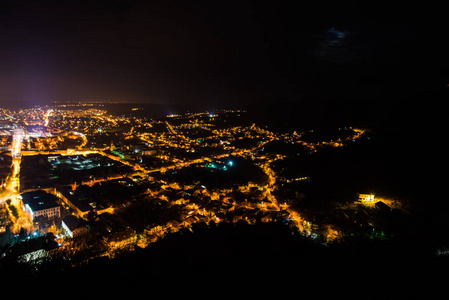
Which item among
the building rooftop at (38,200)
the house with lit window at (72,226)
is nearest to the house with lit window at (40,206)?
the building rooftop at (38,200)

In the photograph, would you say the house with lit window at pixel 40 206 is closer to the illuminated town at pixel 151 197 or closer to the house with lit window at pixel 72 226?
the illuminated town at pixel 151 197

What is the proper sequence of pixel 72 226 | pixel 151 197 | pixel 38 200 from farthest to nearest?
pixel 151 197
pixel 38 200
pixel 72 226

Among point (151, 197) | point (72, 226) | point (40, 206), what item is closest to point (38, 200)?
point (40, 206)

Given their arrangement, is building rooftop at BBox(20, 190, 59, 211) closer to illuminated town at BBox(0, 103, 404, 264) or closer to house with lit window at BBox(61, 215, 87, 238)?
illuminated town at BBox(0, 103, 404, 264)

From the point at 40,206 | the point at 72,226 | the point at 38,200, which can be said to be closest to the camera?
the point at 72,226

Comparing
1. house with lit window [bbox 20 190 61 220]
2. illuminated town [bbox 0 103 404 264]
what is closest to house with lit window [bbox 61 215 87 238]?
illuminated town [bbox 0 103 404 264]

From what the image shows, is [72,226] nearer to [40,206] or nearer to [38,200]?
[40,206]
